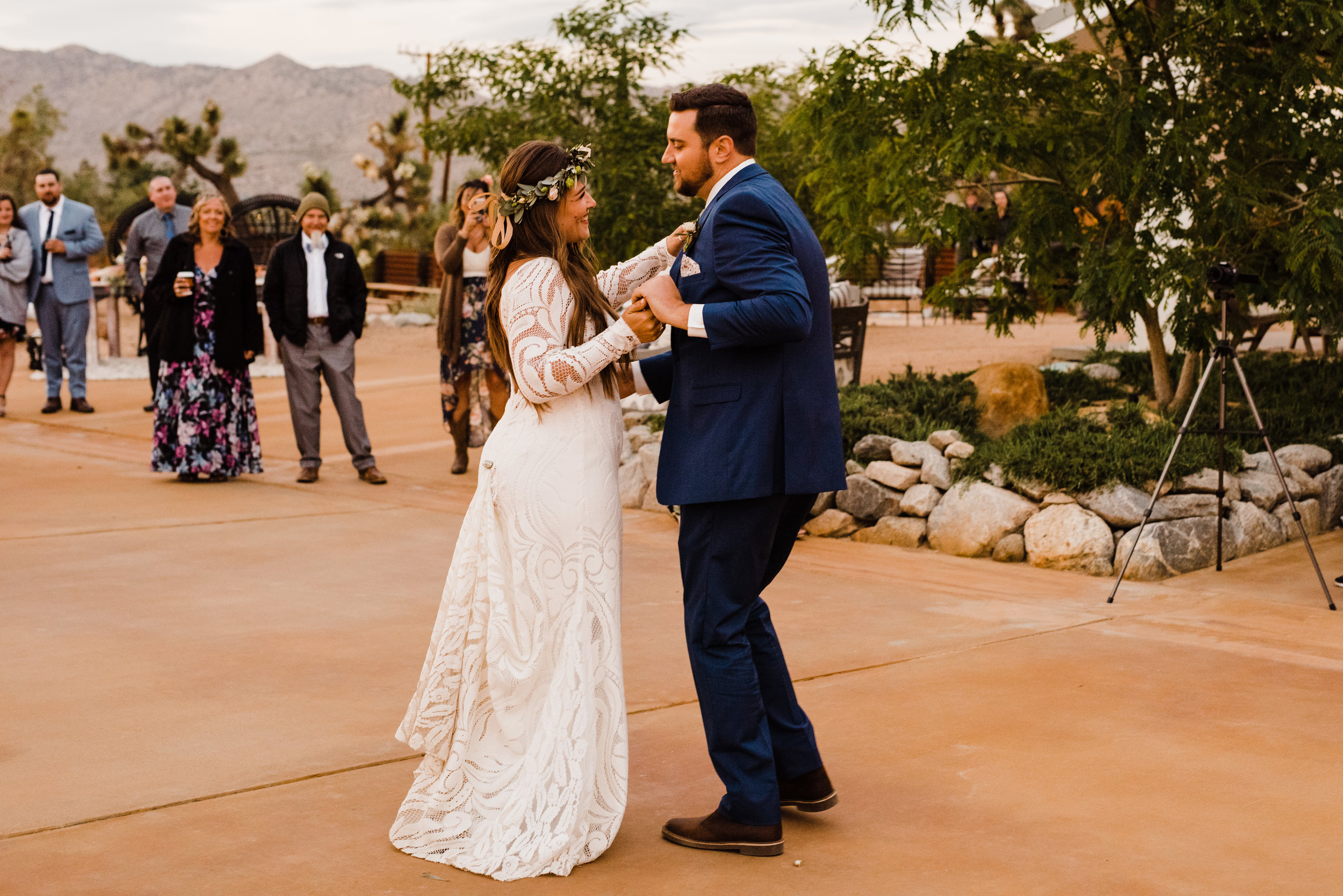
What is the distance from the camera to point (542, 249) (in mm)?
3631

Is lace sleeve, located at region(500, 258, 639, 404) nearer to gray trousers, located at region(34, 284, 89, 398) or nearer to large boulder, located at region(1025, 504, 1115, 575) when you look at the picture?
large boulder, located at region(1025, 504, 1115, 575)

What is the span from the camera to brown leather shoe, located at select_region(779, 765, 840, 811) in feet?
12.1

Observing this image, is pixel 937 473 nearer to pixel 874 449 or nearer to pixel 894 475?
pixel 894 475

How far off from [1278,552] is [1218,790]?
3.75 m

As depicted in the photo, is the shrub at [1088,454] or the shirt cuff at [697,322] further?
the shrub at [1088,454]

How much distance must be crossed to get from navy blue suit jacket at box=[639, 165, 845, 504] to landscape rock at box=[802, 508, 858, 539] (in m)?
4.36

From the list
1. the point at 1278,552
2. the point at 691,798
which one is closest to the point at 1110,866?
the point at 691,798

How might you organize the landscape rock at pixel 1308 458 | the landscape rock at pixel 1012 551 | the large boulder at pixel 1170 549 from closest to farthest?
the large boulder at pixel 1170 549 → the landscape rock at pixel 1012 551 → the landscape rock at pixel 1308 458

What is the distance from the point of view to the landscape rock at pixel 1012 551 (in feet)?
23.6

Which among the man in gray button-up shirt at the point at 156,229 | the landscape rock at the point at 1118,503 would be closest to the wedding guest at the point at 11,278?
the man in gray button-up shirt at the point at 156,229

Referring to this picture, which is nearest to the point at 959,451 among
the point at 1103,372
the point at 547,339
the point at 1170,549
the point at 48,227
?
the point at 1170,549

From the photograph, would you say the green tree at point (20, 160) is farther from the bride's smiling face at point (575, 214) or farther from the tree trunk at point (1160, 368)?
the bride's smiling face at point (575, 214)

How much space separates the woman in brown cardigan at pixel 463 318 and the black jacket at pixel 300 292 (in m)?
0.57

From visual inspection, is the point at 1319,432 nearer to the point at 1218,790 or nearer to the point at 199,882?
the point at 1218,790
